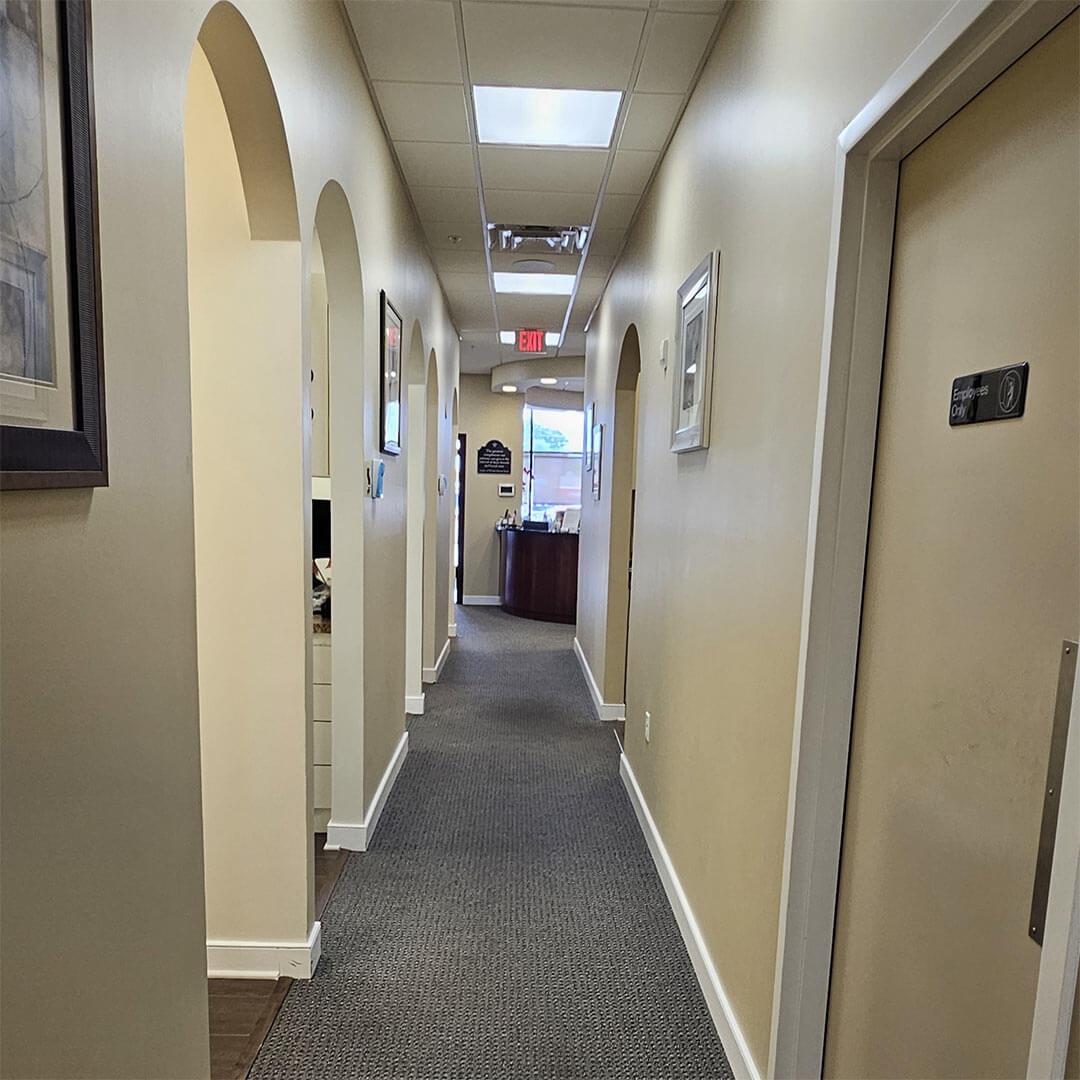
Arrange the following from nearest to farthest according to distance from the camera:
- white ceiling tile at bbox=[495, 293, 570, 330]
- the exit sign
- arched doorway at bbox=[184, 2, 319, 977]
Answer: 1. arched doorway at bbox=[184, 2, 319, 977]
2. white ceiling tile at bbox=[495, 293, 570, 330]
3. the exit sign

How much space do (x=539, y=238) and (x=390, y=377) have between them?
1.62m

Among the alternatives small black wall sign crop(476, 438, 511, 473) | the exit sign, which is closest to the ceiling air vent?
the exit sign

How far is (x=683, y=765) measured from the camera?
2402 mm

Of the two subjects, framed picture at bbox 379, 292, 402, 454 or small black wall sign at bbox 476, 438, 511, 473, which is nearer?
framed picture at bbox 379, 292, 402, 454

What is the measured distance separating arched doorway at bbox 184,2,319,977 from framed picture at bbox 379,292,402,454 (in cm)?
91

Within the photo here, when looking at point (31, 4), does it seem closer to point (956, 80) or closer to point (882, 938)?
point (956, 80)

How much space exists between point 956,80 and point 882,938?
1.33 meters

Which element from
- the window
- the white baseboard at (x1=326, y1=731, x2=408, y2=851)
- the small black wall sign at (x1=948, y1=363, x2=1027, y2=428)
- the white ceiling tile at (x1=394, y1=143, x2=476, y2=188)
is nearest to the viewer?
the small black wall sign at (x1=948, y1=363, x2=1027, y2=428)

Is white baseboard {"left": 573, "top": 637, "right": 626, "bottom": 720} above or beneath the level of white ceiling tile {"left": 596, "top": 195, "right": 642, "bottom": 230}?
beneath

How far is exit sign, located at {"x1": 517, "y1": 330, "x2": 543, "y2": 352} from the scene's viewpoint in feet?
20.2

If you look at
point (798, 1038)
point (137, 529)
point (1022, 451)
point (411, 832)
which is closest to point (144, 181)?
point (137, 529)

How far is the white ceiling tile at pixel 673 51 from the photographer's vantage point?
2.13 metres

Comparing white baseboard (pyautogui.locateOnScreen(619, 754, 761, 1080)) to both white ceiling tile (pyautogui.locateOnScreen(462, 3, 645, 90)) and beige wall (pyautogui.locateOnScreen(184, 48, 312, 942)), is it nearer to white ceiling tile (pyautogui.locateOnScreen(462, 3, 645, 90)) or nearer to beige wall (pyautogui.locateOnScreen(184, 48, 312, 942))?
beige wall (pyautogui.locateOnScreen(184, 48, 312, 942))

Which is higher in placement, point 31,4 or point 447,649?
point 31,4
